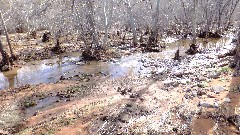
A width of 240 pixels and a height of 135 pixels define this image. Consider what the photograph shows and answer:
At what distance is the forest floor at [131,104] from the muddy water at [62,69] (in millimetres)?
893

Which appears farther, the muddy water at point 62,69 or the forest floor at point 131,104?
the muddy water at point 62,69

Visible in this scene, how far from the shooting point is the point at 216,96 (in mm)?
8664

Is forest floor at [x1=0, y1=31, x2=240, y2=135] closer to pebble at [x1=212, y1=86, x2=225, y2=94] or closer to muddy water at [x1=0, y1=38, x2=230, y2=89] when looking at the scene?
pebble at [x1=212, y1=86, x2=225, y2=94]

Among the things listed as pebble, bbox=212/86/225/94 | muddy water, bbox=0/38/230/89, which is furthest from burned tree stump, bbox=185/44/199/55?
pebble, bbox=212/86/225/94

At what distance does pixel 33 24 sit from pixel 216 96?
2174 cm

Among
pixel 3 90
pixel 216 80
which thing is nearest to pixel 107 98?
pixel 216 80

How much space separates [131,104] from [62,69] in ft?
21.4

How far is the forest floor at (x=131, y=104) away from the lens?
720cm

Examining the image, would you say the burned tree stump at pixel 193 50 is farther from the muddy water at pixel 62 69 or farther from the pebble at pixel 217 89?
the pebble at pixel 217 89

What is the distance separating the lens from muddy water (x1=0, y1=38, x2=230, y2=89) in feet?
41.7

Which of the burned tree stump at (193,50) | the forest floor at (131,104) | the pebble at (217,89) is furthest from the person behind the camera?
the burned tree stump at (193,50)

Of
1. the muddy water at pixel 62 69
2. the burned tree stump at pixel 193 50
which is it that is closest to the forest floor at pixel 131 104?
the muddy water at pixel 62 69

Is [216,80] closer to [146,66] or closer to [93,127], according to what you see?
[146,66]

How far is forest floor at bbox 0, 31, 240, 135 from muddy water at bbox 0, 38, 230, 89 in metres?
0.89
